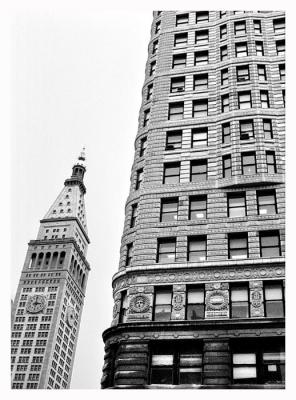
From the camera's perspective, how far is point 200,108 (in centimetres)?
4047

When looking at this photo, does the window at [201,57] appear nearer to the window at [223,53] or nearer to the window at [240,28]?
the window at [223,53]

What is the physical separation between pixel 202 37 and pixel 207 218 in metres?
20.3

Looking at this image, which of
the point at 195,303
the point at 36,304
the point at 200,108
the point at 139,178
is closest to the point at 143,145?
the point at 139,178

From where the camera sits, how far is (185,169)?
36.6 metres

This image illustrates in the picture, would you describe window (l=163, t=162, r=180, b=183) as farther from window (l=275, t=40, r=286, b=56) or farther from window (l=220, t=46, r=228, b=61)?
window (l=275, t=40, r=286, b=56)

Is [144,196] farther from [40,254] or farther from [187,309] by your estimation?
[40,254]

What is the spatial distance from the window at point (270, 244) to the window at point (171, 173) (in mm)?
7865

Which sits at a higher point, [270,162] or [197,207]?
[270,162]

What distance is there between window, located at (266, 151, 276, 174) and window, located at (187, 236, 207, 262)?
6.78 metres

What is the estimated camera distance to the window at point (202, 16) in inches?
1874

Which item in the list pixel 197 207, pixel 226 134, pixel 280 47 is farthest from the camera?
pixel 280 47

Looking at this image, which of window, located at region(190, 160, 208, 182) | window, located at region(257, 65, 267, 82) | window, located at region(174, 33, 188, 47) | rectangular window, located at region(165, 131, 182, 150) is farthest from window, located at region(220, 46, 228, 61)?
window, located at region(190, 160, 208, 182)

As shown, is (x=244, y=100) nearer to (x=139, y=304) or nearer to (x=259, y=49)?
(x=259, y=49)
